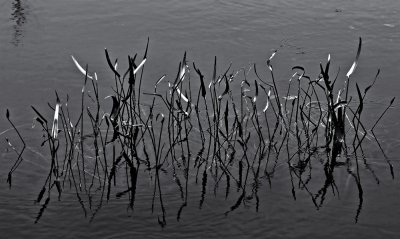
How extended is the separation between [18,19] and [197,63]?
223cm

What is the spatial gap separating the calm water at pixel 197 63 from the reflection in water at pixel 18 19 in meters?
0.01

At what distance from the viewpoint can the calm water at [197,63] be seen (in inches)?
167

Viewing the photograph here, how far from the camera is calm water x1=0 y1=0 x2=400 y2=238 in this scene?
4.24 metres

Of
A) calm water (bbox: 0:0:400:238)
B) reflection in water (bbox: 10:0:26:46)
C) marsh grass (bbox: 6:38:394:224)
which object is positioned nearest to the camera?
calm water (bbox: 0:0:400:238)

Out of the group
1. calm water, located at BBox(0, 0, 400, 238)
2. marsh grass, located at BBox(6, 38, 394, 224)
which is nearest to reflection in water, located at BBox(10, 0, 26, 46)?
calm water, located at BBox(0, 0, 400, 238)

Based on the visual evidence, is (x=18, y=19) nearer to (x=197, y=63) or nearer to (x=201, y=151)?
(x=197, y=63)

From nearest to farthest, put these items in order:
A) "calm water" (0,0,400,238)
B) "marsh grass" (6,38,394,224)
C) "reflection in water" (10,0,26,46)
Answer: "calm water" (0,0,400,238) → "marsh grass" (6,38,394,224) → "reflection in water" (10,0,26,46)

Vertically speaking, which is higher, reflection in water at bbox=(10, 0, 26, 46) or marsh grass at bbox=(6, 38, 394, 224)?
reflection in water at bbox=(10, 0, 26, 46)

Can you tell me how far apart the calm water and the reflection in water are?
12mm

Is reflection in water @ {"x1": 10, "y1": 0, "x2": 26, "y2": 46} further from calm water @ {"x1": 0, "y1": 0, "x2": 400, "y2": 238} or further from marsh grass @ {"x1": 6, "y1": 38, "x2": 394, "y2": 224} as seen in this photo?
marsh grass @ {"x1": 6, "y1": 38, "x2": 394, "y2": 224}

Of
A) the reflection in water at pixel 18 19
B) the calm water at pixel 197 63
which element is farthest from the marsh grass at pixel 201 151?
the reflection in water at pixel 18 19

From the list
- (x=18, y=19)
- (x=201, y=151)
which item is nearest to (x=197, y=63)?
(x=201, y=151)

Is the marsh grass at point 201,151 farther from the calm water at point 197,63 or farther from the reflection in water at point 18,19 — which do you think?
the reflection in water at point 18,19

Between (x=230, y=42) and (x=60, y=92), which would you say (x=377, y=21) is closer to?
(x=230, y=42)
